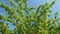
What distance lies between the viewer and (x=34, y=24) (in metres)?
16.5

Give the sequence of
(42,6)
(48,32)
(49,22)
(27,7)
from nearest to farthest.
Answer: (48,32), (49,22), (42,6), (27,7)

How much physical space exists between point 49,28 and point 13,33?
362 centimetres

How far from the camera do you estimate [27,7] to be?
19062 mm

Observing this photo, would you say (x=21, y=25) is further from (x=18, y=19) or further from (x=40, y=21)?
(x=40, y=21)

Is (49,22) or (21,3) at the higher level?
(21,3)

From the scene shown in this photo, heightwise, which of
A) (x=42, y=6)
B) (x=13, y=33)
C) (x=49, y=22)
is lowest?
(x=13, y=33)

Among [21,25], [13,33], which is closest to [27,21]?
[21,25]

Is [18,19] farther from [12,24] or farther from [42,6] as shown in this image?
[42,6]

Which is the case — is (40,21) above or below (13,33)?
above

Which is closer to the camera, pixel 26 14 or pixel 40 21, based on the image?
pixel 40 21

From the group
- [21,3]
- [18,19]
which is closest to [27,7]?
[21,3]

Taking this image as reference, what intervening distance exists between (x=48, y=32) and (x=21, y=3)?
16.1 ft

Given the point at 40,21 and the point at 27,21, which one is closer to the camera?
the point at 40,21

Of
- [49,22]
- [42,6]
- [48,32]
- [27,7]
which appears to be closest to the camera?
Answer: [48,32]
